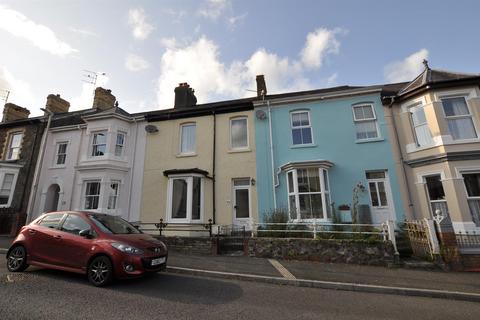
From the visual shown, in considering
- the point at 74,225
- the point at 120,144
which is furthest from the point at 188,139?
the point at 74,225

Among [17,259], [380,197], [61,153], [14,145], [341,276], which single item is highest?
[14,145]

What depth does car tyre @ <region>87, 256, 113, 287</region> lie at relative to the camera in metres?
5.14

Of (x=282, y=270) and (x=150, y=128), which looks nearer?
(x=282, y=270)

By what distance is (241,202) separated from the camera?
39.9 ft

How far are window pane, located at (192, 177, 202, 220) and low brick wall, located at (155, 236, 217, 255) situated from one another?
224 cm

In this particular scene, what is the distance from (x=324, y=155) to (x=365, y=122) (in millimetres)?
2663

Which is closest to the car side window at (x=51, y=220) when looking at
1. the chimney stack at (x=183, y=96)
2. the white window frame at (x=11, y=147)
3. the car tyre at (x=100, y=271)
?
the car tyre at (x=100, y=271)

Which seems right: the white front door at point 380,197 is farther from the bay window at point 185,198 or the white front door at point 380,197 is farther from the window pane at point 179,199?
the window pane at point 179,199

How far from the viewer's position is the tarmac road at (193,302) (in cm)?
403

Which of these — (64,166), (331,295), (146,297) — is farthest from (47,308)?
(64,166)

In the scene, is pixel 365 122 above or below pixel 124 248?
above

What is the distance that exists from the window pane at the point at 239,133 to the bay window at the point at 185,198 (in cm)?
277

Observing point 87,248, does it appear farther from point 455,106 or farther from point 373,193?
point 455,106

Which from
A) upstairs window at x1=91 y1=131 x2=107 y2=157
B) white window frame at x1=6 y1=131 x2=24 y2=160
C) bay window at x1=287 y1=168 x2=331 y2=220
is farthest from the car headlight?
white window frame at x1=6 y1=131 x2=24 y2=160
